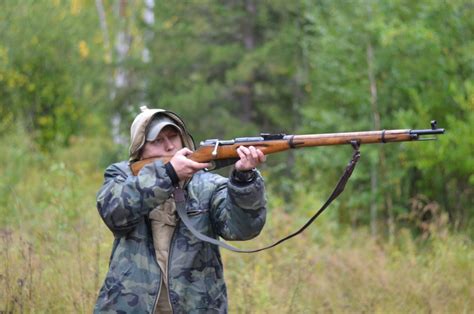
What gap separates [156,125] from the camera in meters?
4.30

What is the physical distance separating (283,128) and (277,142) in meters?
13.3

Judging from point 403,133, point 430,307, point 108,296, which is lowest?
point 430,307

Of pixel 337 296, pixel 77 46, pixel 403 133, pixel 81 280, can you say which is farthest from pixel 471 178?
pixel 77 46

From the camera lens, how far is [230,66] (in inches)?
680

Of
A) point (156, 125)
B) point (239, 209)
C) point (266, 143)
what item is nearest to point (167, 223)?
point (239, 209)

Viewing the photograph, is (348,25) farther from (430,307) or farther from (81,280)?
(81,280)

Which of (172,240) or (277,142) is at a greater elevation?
(277,142)

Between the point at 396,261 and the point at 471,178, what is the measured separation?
284 centimetres

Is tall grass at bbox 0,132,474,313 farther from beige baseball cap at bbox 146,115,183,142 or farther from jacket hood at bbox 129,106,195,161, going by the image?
beige baseball cap at bbox 146,115,183,142

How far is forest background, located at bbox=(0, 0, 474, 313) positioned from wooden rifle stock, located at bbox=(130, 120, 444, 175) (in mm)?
2189

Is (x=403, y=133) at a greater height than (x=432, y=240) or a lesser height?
greater

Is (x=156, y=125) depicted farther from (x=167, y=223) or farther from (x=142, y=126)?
(x=167, y=223)

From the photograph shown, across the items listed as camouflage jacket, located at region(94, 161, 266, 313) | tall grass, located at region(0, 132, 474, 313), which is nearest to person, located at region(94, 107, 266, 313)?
camouflage jacket, located at region(94, 161, 266, 313)

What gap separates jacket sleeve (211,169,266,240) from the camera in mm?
4105
